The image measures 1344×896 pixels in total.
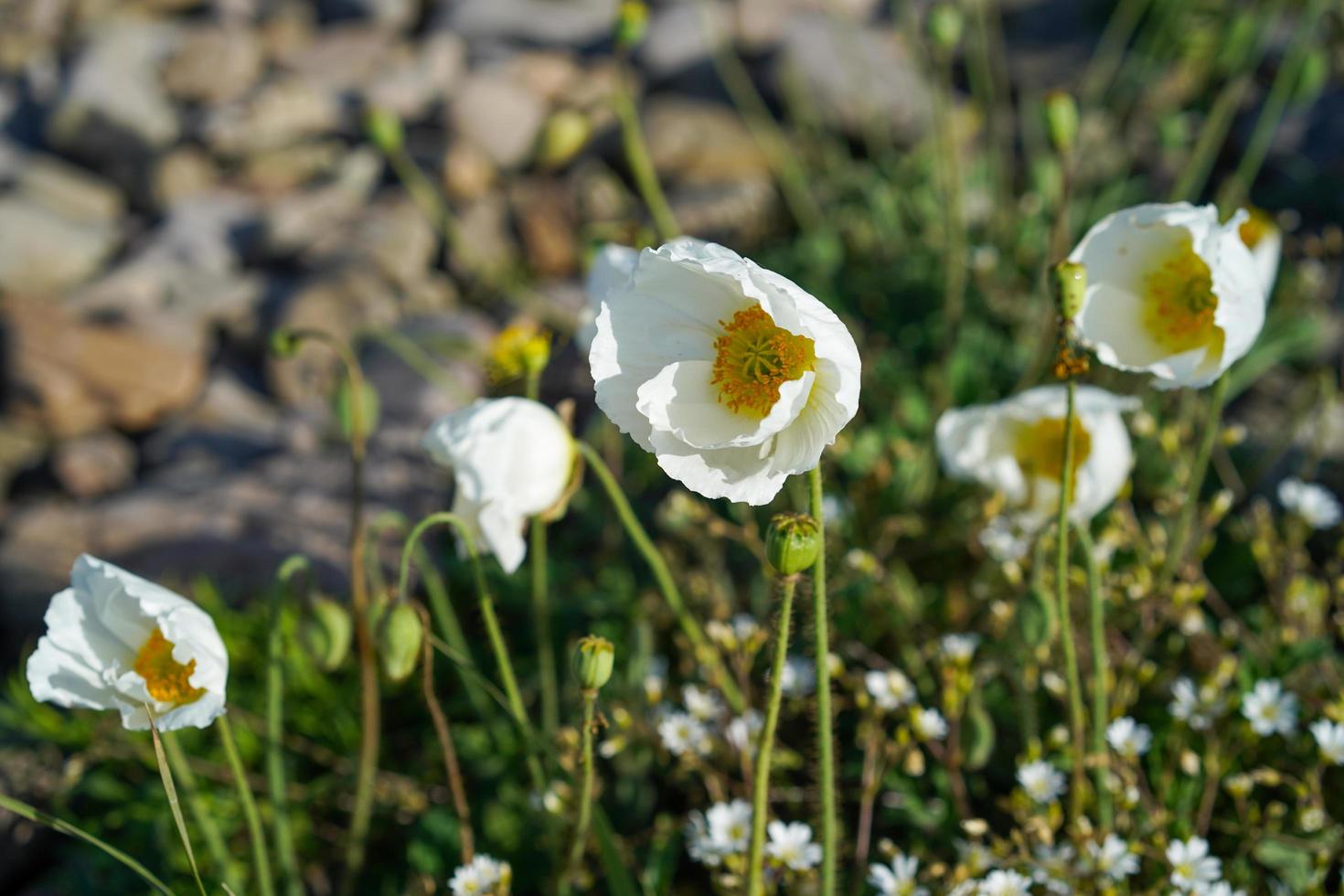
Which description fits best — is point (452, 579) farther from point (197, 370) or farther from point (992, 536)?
point (197, 370)

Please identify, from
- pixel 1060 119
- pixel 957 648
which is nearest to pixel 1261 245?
pixel 1060 119

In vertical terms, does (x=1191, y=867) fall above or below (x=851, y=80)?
above

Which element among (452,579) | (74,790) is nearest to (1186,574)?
(452,579)

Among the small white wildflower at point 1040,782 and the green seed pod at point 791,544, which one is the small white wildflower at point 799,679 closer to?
the small white wildflower at point 1040,782

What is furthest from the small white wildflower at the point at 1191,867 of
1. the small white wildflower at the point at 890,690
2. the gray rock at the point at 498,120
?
the gray rock at the point at 498,120

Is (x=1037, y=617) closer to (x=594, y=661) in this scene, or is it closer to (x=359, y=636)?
(x=594, y=661)

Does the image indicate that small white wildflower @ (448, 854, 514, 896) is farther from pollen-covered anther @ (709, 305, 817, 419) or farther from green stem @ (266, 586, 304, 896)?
pollen-covered anther @ (709, 305, 817, 419)
